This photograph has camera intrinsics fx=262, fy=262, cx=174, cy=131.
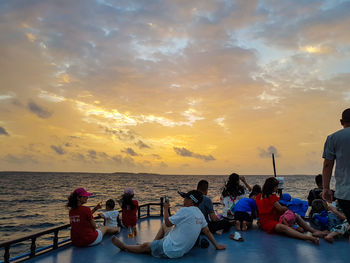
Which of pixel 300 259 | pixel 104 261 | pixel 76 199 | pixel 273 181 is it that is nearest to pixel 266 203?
pixel 273 181

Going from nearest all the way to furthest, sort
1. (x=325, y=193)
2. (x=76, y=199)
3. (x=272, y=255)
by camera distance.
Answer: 1. (x=325, y=193)
2. (x=272, y=255)
3. (x=76, y=199)

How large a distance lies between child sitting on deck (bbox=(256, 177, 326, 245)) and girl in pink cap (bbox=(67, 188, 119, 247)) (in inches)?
173

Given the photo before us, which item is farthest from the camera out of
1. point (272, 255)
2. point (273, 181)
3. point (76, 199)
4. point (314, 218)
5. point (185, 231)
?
point (314, 218)

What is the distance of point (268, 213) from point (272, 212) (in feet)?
0.36

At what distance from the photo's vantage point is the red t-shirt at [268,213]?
7.00 metres

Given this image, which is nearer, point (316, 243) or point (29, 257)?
point (29, 257)

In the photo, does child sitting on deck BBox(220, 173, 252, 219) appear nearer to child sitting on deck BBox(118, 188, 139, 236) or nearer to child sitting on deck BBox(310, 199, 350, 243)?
child sitting on deck BBox(310, 199, 350, 243)

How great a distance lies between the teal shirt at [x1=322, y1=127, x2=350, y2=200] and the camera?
3318mm

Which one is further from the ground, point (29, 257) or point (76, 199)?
point (76, 199)

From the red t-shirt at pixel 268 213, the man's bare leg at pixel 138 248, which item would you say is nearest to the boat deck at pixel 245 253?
the man's bare leg at pixel 138 248

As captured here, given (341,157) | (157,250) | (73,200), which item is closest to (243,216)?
(157,250)

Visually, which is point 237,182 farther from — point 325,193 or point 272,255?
point 325,193

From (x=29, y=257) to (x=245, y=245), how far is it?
4703 millimetres

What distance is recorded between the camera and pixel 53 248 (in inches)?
233
